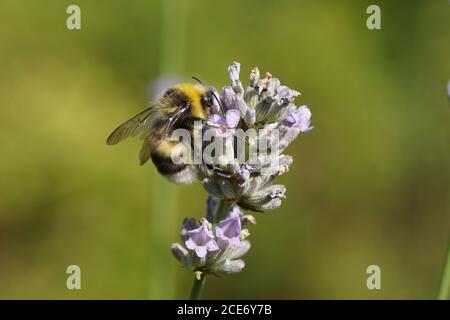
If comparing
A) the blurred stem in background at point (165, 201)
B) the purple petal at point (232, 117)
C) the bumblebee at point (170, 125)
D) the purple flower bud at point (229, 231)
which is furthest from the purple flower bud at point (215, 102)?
the blurred stem in background at point (165, 201)

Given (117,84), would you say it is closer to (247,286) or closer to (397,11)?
(247,286)

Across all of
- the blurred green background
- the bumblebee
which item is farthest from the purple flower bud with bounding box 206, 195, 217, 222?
the blurred green background

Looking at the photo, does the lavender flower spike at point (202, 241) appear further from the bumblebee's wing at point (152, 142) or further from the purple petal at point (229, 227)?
the bumblebee's wing at point (152, 142)

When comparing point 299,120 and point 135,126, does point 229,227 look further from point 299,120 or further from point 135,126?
point 135,126

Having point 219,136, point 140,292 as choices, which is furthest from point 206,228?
point 140,292

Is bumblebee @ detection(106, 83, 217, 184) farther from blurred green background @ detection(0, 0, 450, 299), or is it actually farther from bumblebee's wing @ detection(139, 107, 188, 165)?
blurred green background @ detection(0, 0, 450, 299)

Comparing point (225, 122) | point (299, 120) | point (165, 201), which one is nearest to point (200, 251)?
point (225, 122)
